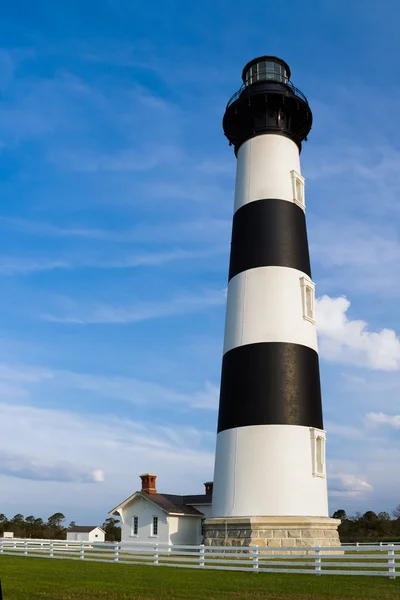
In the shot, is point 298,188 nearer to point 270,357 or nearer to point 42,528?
point 270,357

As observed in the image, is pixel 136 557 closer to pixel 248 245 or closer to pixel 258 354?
pixel 258 354

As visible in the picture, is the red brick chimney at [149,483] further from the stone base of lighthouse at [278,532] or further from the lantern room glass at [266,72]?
the lantern room glass at [266,72]

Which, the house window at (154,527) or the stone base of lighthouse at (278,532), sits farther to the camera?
the house window at (154,527)

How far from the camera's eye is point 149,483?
30.3 m

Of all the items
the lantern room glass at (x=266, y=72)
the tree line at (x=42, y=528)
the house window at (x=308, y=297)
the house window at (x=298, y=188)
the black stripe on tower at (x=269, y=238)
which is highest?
the lantern room glass at (x=266, y=72)

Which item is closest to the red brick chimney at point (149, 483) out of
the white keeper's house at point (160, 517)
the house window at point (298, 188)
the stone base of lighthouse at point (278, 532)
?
the white keeper's house at point (160, 517)

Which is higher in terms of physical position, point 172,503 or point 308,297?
point 308,297

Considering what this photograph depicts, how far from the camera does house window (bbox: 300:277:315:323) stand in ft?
72.1

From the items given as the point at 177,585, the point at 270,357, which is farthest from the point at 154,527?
the point at 177,585

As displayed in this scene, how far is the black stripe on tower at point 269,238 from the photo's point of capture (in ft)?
73.2

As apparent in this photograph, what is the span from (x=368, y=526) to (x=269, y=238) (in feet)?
109

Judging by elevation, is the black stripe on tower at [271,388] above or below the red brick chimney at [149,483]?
above

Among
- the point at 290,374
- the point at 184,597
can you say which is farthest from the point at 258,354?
the point at 184,597

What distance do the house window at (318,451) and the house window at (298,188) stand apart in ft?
29.0
